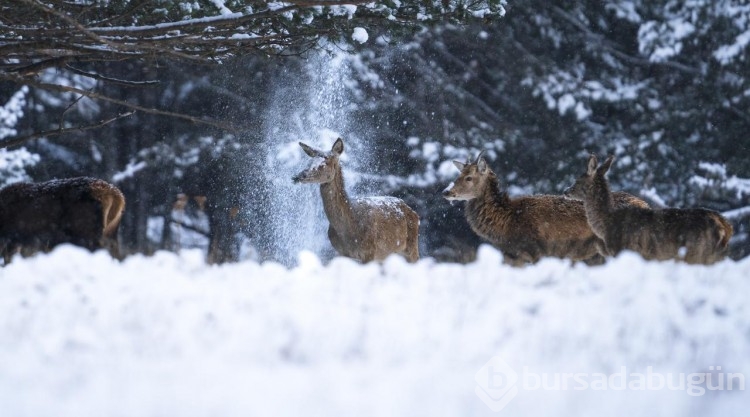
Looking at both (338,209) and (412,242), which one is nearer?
(338,209)

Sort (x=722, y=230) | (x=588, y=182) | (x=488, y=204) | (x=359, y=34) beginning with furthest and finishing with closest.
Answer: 1. (x=488, y=204)
2. (x=588, y=182)
3. (x=722, y=230)
4. (x=359, y=34)

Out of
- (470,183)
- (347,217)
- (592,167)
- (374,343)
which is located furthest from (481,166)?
(374,343)

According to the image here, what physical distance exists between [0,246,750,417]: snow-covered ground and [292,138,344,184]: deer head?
360 centimetres

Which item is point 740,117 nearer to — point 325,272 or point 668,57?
point 668,57

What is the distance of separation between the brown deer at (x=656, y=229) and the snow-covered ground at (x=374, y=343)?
234cm

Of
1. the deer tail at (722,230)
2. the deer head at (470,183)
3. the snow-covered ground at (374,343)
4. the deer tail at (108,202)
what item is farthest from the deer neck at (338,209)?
the snow-covered ground at (374,343)

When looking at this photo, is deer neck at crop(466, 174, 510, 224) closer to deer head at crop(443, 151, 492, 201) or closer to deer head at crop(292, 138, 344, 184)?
deer head at crop(443, 151, 492, 201)

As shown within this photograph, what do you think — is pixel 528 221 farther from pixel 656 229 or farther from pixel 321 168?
pixel 321 168

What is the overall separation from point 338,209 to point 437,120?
1249 centimetres

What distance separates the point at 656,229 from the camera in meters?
9.61

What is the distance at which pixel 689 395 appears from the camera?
4.63 meters

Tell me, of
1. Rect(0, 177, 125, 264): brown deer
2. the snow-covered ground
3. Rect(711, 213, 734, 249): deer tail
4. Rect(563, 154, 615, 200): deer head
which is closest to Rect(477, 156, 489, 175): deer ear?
Rect(563, 154, 615, 200): deer head

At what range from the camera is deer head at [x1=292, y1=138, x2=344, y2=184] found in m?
10.7

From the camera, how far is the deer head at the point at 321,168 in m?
10.7
